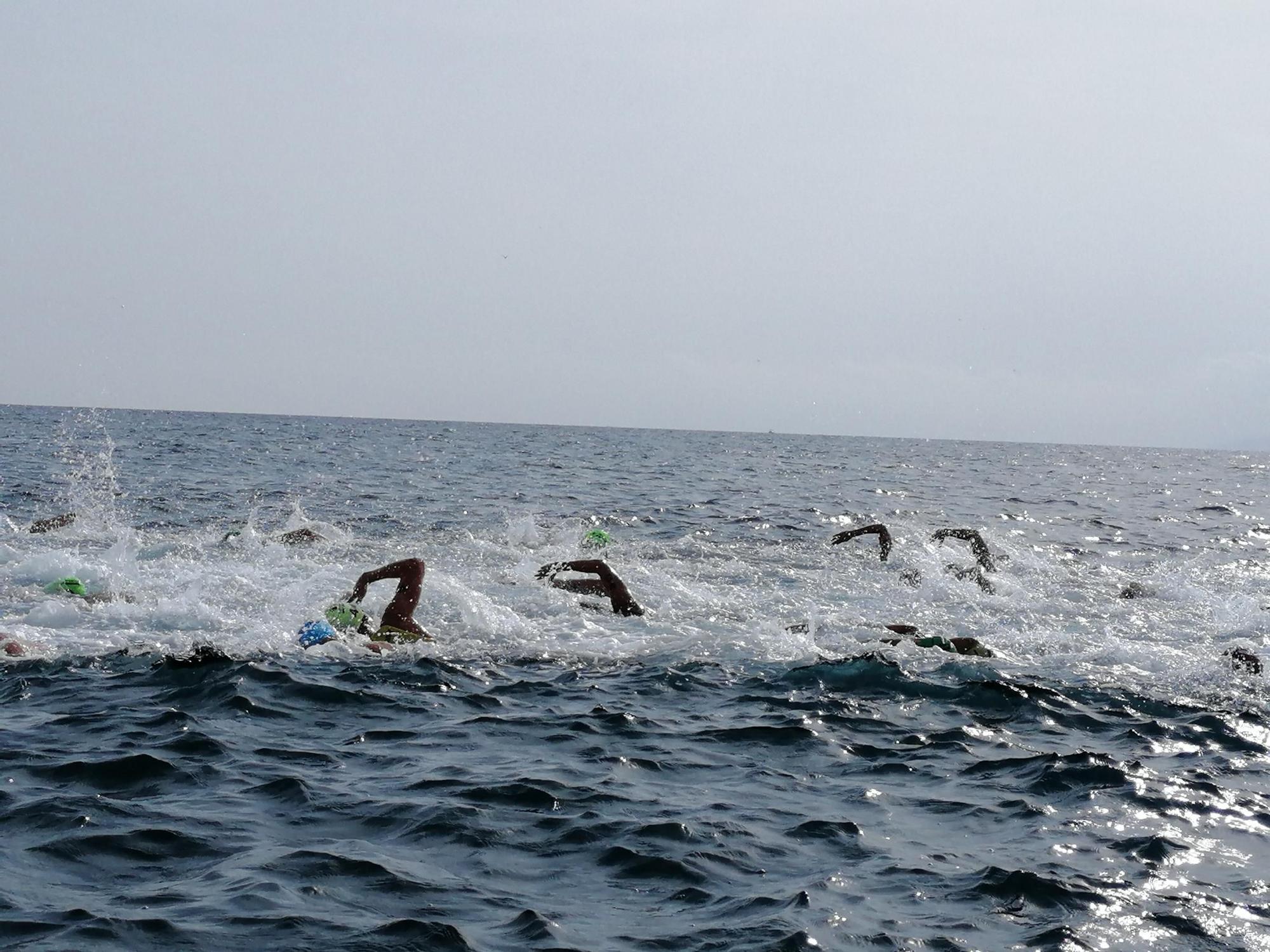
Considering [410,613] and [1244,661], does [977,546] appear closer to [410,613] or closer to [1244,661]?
[1244,661]

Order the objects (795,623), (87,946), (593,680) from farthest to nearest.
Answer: (795,623)
(593,680)
(87,946)

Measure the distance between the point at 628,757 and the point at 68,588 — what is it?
31.3 ft

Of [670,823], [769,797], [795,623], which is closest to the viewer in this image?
[670,823]

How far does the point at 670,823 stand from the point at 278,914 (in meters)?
2.62

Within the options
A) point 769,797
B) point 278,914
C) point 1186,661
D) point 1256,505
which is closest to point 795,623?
point 1186,661

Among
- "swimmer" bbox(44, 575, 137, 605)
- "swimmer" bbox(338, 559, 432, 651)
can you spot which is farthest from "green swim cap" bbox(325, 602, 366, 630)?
"swimmer" bbox(44, 575, 137, 605)

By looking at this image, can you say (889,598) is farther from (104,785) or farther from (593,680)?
(104,785)

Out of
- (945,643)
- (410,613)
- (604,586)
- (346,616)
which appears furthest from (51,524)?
(945,643)

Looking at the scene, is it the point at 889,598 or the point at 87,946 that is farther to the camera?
the point at 889,598

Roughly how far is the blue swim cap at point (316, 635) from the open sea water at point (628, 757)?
0.19 m

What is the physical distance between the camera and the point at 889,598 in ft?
57.4

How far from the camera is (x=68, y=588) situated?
14.9m

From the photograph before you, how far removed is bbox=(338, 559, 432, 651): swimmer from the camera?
13008 millimetres

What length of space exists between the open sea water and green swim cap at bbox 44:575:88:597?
1.64 feet
